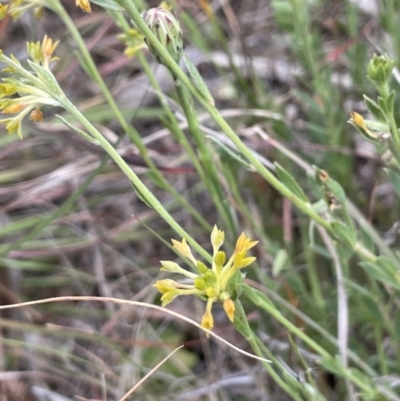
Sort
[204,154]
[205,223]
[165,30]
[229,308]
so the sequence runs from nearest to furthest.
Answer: [229,308], [165,30], [204,154], [205,223]

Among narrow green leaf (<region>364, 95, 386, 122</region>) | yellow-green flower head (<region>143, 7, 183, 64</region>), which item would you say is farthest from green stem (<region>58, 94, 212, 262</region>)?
narrow green leaf (<region>364, 95, 386, 122</region>)

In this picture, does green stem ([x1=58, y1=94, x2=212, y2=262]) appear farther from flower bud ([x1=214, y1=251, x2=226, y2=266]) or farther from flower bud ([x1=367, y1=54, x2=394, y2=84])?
flower bud ([x1=367, y1=54, x2=394, y2=84])

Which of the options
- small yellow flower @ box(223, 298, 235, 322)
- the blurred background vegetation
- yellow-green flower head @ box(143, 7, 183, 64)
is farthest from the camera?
the blurred background vegetation

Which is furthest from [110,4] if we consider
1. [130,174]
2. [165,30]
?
[130,174]

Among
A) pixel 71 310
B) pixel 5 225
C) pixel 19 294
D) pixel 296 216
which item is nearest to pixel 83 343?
pixel 71 310

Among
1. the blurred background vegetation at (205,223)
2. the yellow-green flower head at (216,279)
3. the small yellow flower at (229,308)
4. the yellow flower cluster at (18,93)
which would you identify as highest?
the yellow flower cluster at (18,93)

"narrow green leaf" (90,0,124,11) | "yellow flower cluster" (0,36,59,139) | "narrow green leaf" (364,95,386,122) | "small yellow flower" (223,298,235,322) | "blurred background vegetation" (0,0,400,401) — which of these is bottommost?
"blurred background vegetation" (0,0,400,401)

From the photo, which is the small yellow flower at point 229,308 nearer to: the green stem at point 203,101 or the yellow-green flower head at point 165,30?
the green stem at point 203,101

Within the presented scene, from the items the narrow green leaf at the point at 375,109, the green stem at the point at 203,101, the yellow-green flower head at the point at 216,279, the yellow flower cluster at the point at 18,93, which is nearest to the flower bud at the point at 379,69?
the narrow green leaf at the point at 375,109

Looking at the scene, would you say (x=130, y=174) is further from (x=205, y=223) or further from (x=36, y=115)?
(x=205, y=223)
